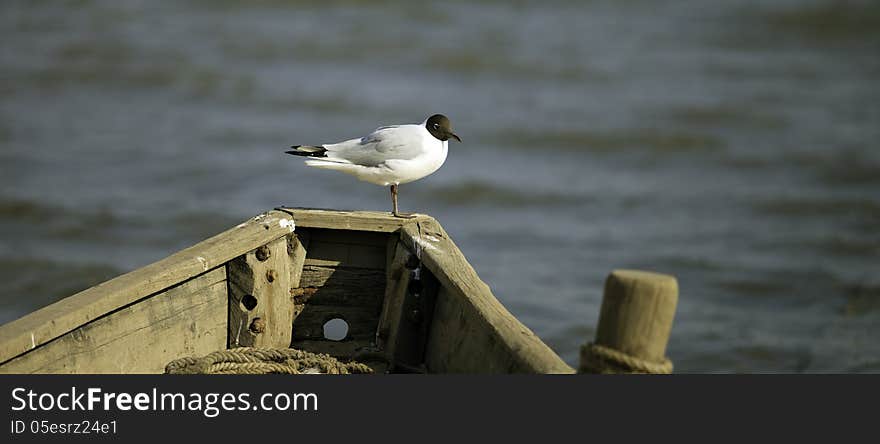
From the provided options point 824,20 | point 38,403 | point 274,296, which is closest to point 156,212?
point 274,296

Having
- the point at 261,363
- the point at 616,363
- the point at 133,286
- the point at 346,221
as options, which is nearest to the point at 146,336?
the point at 133,286

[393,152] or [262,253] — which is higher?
[393,152]

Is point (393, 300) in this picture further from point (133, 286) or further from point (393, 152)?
point (133, 286)

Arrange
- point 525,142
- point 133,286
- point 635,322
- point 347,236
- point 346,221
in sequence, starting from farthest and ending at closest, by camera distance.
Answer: point 525,142, point 347,236, point 346,221, point 133,286, point 635,322

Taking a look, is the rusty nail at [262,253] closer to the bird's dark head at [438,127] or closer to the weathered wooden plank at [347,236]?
the weathered wooden plank at [347,236]

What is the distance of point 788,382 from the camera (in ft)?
10.5

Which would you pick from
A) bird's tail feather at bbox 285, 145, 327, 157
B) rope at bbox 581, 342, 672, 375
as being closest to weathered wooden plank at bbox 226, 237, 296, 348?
bird's tail feather at bbox 285, 145, 327, 157

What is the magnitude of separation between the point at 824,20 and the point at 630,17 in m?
2.65

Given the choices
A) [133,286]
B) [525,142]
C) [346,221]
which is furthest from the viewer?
[525,142]

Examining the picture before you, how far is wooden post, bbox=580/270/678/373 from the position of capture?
2.88 m

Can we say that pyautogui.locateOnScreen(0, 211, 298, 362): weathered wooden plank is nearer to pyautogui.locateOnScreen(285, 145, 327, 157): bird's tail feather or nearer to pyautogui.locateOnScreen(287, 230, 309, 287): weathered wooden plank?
pyautogui.locateOnScreen(287, 230, 309, 287): weathered wooden plank

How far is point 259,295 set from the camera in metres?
4.29

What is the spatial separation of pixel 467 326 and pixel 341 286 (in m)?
0.84

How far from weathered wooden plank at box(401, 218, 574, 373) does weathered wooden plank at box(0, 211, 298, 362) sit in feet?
1.62
